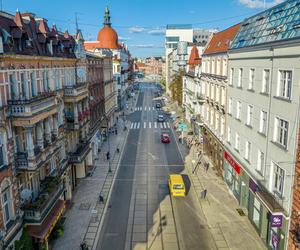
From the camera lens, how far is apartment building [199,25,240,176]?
36.3 m

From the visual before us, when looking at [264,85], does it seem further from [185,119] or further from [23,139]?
[185,119]

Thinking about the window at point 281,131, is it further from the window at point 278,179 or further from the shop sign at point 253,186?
the shop sign at point 253,186

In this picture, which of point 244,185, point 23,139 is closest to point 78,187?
point 23,139

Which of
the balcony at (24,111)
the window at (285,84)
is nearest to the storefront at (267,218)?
the window at (285,84)

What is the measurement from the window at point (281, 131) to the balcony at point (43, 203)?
17.4 metres

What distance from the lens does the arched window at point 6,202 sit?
18.6 meters

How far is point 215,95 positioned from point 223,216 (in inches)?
691

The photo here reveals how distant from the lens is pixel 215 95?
40.2 m

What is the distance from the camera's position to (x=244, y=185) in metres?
28.6

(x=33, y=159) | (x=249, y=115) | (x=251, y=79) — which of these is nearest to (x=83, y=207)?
(x=33, y=159)

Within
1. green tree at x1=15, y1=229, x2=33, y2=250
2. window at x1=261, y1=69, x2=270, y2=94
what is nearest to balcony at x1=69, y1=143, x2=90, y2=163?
green tree at x1=15, y1=229, x2=33, y2=250

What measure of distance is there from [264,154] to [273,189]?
2.88m

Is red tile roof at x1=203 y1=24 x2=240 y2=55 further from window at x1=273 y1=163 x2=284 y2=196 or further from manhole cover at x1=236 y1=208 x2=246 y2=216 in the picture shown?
window at x1=273 y1=163 x2=284 y2=196

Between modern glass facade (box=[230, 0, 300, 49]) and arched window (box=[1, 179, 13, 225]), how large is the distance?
20473mm
